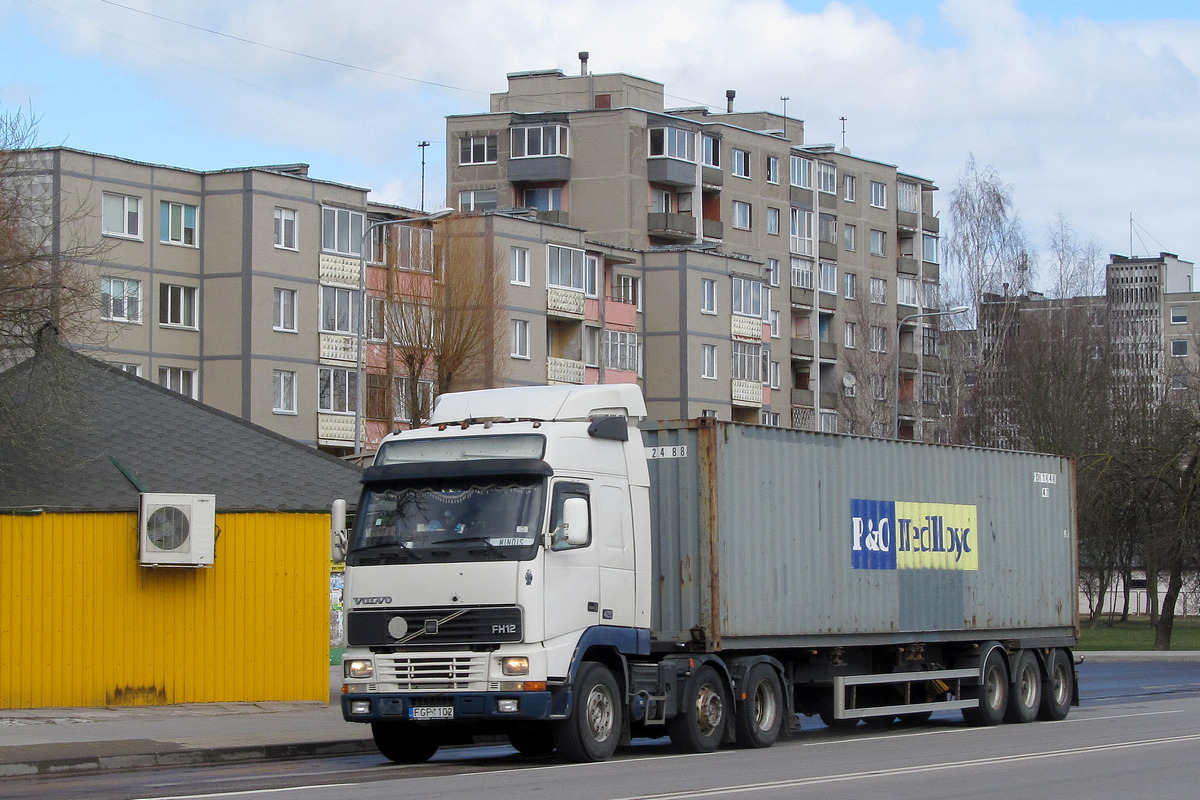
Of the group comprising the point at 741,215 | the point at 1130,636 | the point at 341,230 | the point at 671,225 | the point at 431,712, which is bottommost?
the point at 1130,636

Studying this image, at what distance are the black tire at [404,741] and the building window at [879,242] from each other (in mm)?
81417

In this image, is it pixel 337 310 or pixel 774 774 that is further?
pixel 337 310

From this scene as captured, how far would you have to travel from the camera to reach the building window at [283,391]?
57.3 meters

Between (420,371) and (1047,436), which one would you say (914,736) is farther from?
(1047,436)

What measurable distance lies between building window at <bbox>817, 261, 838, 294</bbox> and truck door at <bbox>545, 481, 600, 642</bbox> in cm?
7636

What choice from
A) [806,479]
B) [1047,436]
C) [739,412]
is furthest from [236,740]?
[739,412]

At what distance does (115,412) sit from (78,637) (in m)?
4.67

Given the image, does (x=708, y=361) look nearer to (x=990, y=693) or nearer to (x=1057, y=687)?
(x=1057, y=687)

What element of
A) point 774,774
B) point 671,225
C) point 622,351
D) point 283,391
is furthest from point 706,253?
point 774,774

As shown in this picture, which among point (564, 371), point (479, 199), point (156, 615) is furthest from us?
point (479, 199)

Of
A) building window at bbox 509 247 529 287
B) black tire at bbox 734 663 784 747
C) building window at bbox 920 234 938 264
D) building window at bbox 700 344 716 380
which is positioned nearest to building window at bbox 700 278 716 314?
building window at bbox 700 344 716 380

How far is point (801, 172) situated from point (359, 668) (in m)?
77.7

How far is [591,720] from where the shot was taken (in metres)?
15.8

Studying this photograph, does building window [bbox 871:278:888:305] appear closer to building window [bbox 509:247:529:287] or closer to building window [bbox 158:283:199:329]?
building window [bbox 509:247:529:287]
